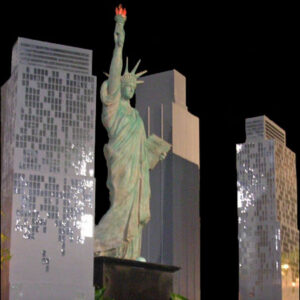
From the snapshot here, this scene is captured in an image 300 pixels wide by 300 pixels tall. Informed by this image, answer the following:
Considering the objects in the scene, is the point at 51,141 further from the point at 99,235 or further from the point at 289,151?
the point at 289,151

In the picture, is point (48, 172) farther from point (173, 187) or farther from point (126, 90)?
point (173, 187)

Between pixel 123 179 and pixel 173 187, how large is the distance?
3.54 metres

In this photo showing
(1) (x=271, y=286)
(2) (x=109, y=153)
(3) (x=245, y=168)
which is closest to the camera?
(2) (x=109, y=153)

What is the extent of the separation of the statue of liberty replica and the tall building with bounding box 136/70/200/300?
2.81m

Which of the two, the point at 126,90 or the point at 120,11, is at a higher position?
the point at 120,11

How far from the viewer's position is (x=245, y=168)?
83.9 feet

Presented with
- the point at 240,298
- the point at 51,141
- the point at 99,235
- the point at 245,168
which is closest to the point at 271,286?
the point at 240,298

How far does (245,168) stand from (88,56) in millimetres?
8955

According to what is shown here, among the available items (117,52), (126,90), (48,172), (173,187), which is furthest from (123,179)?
(173,187)

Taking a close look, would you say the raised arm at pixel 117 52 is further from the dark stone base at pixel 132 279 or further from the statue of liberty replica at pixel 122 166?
the dark stone base at pixel 132 279

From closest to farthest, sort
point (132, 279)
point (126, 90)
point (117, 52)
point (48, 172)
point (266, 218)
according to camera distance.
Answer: point (48, 172)
point (132, 279)
point (117, 52)
point (126, 90)
point (266, 218)

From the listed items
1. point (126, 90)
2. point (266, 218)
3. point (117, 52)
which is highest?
point (117, 52)

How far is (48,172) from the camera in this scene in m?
17.2

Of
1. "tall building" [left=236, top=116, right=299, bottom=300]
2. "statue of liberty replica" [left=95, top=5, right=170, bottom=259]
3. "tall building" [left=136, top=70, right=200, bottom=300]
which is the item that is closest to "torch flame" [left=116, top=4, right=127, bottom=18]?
"statue of liberty replica" [left=95, top=5, right=170, bottom=259]
